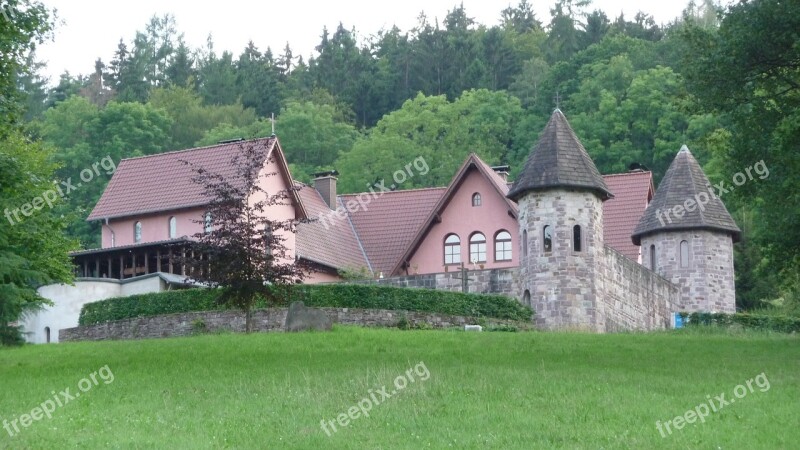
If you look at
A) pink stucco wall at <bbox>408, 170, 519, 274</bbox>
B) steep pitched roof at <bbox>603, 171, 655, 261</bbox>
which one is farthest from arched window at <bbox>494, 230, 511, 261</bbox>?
steep pitched roof at <bbox>603, 171, 655, 261</bbox>

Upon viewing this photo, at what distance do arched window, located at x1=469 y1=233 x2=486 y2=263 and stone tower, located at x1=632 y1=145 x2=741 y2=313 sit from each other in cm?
728

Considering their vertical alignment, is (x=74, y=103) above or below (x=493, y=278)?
above

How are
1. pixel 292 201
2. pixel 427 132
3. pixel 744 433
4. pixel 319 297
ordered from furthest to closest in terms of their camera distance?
pixel 427 132, pixel 292 201, pixel 319 297, pixel 744 433

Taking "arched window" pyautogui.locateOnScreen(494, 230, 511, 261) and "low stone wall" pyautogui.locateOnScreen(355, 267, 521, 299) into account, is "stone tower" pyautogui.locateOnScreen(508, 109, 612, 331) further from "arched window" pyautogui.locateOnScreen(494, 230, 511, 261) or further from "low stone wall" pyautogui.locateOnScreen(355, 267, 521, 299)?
"arched window" pyautogui.locateOnScreen(494, 230, 511, 261)

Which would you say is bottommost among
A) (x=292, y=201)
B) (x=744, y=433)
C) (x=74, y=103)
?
(x=744, y=433)

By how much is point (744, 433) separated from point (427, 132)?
6302cm

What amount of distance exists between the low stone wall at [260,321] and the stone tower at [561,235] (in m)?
1.72

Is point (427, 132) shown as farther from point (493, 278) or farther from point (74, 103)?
point (493, 278)

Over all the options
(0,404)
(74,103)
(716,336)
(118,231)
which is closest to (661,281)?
(716,336)

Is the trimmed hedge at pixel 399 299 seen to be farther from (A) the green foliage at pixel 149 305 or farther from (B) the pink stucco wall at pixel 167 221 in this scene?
(B) the pink stucco wall at pixel 167 221

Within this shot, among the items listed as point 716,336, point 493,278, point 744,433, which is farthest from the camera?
point 493,278

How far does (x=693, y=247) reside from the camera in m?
50.3

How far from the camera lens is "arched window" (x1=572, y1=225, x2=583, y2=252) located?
44906 mm

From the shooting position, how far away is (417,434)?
22.0 meters
